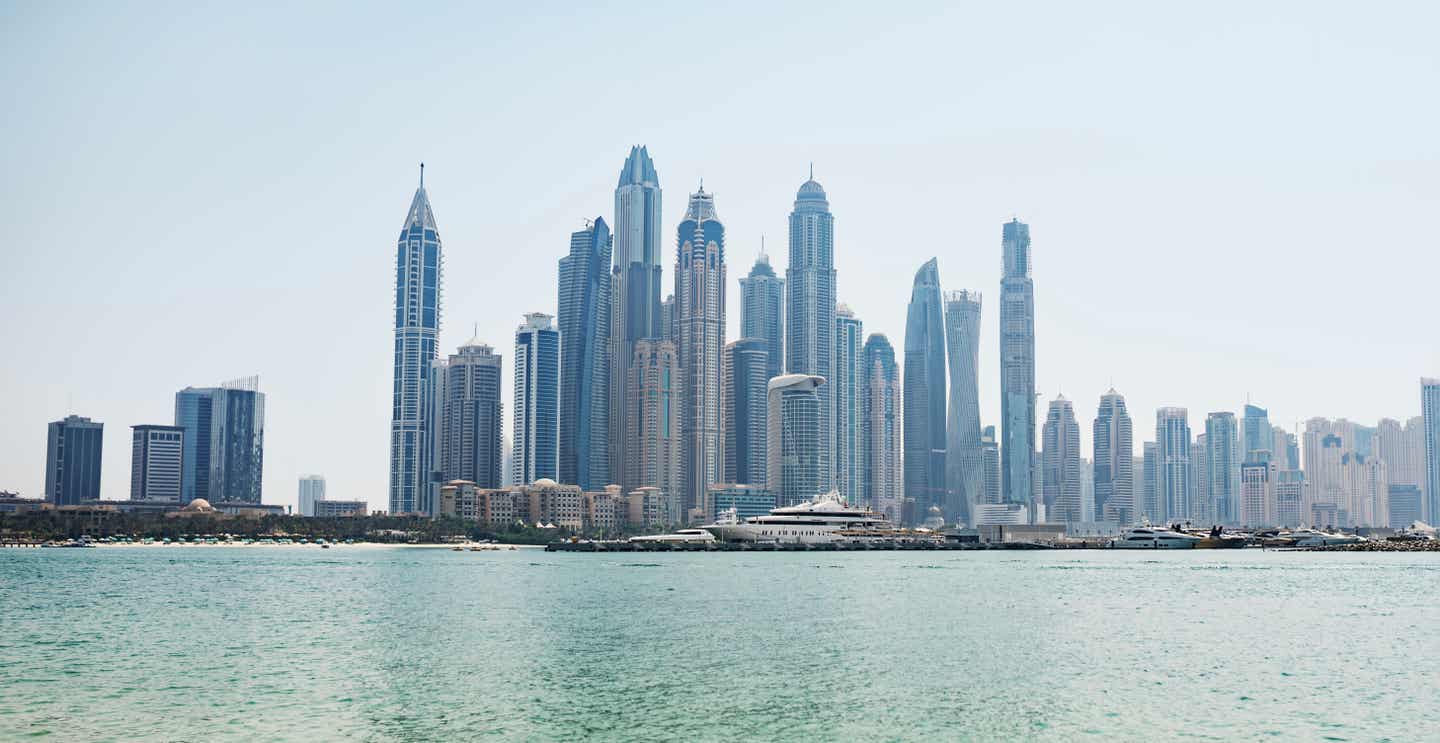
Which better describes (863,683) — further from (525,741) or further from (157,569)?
(157,569)

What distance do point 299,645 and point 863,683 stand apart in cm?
3018

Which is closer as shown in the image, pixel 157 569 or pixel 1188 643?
pixel 1188 643

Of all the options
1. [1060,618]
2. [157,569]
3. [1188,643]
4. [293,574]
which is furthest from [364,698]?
[157,569]

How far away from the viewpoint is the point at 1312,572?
15738 centimetres

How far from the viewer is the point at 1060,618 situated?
8369 centimetres

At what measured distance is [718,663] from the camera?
59875 millimetres

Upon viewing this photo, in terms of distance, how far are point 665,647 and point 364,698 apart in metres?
19.5

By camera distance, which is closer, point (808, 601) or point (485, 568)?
point (808, 601)

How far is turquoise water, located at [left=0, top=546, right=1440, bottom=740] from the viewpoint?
45.1m

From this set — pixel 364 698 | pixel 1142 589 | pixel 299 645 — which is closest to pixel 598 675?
pixel 364 698

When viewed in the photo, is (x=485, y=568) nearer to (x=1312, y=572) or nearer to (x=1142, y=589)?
(x=1142, y=589)

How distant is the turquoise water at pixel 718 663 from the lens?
45.1 meters

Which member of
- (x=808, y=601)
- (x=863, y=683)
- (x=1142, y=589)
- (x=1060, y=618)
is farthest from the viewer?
(x=1142, y=589)

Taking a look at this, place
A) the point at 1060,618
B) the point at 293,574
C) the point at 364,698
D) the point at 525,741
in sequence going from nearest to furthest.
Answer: the point at 525,741 → the point at 364,698 → the point at 1060,618 → the point at 293,574
